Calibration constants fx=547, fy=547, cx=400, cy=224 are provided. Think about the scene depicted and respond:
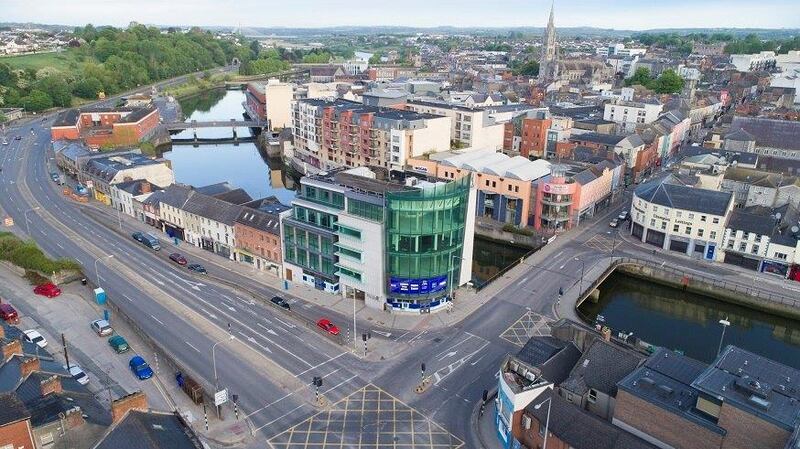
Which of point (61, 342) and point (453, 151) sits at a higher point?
point (453, 151)

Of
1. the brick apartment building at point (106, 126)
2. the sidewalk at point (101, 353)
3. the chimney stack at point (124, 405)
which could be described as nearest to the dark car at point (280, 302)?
the sidewalk at point (101, 353)

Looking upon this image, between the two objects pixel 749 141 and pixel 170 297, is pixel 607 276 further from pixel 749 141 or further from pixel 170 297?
pixel 749 141

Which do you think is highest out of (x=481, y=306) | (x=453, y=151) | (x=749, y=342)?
(x=453, y=151)

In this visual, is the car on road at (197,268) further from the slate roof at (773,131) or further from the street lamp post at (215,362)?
the slate roof at (773,131)

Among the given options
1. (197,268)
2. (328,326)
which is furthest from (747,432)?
(197,268)

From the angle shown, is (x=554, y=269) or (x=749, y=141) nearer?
(x=554, y=269)

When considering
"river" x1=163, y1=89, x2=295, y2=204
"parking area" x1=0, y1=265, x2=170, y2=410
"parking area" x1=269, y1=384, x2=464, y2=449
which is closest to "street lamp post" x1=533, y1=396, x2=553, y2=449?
"parking area" x1=269, y1=384, x2=464, y2=449

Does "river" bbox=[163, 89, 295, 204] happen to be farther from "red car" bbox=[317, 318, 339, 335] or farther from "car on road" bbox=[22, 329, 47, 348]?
"car on road" bbox=[22, 329, 47, 348]

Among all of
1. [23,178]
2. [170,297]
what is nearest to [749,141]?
[170,297]
